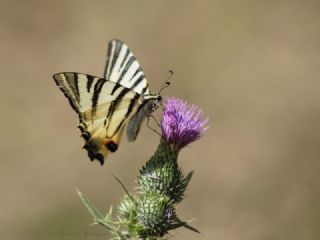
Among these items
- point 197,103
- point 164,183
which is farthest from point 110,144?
point 197,103

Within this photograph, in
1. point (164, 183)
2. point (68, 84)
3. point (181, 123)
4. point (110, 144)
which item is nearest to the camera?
point (68, 84)

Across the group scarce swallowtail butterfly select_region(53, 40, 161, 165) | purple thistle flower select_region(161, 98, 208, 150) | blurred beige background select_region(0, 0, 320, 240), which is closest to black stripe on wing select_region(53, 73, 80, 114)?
scarce swallowtail butterfly select_region(53, 40, 161, 165)

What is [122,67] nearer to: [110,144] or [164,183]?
[110,144]

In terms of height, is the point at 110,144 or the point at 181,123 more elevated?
the point at 181,123

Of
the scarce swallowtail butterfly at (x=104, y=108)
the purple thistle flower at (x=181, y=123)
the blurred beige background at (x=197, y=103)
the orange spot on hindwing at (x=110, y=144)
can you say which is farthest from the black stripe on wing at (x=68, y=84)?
the blurred beige background at (x=197, y=103)

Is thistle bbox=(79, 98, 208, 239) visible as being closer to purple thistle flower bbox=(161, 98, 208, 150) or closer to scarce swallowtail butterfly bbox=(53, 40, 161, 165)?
purple thistle flower bbox=(161, 98, 208, 150)

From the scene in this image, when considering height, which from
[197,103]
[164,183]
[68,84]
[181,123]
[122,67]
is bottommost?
[164,183]

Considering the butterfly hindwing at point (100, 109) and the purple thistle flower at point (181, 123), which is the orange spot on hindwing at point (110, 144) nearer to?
the butterfly hindwing at point (100, 109)
